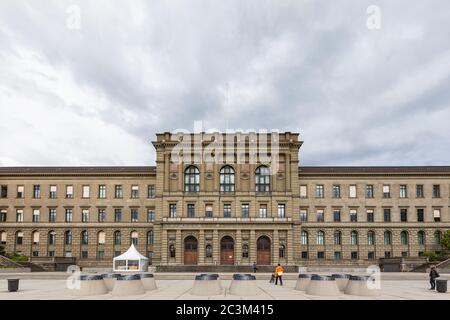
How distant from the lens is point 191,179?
71812 mm

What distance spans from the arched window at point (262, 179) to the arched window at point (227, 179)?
361 cm

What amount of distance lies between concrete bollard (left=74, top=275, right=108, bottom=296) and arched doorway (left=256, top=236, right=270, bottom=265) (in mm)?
44154

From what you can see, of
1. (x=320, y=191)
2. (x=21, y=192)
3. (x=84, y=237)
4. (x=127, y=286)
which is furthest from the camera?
(x=21, y=192)

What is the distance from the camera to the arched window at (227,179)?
71500mm

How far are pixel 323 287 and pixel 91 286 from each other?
483 inches

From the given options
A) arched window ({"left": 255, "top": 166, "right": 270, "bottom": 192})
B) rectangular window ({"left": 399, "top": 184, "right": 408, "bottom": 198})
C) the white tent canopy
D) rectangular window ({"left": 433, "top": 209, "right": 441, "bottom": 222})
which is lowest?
the white tent canopy

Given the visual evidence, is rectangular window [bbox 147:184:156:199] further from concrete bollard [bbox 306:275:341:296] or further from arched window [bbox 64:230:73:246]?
concrete bollard [bbox 306:275:341:296]

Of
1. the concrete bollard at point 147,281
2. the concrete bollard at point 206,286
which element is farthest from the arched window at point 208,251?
the concrete bollard at point 206,286

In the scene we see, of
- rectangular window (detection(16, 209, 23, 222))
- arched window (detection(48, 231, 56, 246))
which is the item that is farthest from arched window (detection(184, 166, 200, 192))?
rectangular window (detection(16, 209, 23, 222))

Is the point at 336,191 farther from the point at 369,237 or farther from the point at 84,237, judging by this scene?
the point at 84,237

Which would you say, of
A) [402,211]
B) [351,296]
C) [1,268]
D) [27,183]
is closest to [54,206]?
[27,183]

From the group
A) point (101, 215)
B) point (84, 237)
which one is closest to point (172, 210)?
point (101, 215)

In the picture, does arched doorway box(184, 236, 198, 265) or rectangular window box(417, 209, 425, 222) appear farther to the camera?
rectangular window box(417, 209, 425, 222)

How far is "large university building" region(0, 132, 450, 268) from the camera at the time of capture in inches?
2721
